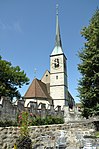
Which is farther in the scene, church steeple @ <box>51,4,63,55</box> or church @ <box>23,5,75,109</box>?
church steeple @ <box>51,4,63,55</box>

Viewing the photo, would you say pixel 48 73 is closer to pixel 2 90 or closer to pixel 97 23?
pixel 2 90

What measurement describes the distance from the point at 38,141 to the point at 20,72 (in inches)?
1095

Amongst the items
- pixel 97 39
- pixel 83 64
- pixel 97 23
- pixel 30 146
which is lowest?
pixel 30 146

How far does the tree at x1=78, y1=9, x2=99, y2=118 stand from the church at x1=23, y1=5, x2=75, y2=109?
27896 mm

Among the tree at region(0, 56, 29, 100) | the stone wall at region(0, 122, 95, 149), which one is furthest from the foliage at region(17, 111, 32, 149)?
the tree at region(0, 56, 29, 100)

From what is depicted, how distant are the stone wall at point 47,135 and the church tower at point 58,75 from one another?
40.6 metres

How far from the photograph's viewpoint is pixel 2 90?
1137 inches

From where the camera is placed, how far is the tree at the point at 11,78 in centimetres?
3134

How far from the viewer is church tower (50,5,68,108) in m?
49.0

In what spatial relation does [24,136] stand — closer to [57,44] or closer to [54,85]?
[54,85]

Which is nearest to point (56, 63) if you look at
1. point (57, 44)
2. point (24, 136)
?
point (57, 44)

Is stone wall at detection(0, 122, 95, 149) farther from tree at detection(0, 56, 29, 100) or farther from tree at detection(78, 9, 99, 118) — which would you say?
tree at detection(0, 56, 29, 100)

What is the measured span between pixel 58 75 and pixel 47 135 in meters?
45.6

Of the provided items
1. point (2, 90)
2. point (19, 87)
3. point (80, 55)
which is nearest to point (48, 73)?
point (19, 87)
